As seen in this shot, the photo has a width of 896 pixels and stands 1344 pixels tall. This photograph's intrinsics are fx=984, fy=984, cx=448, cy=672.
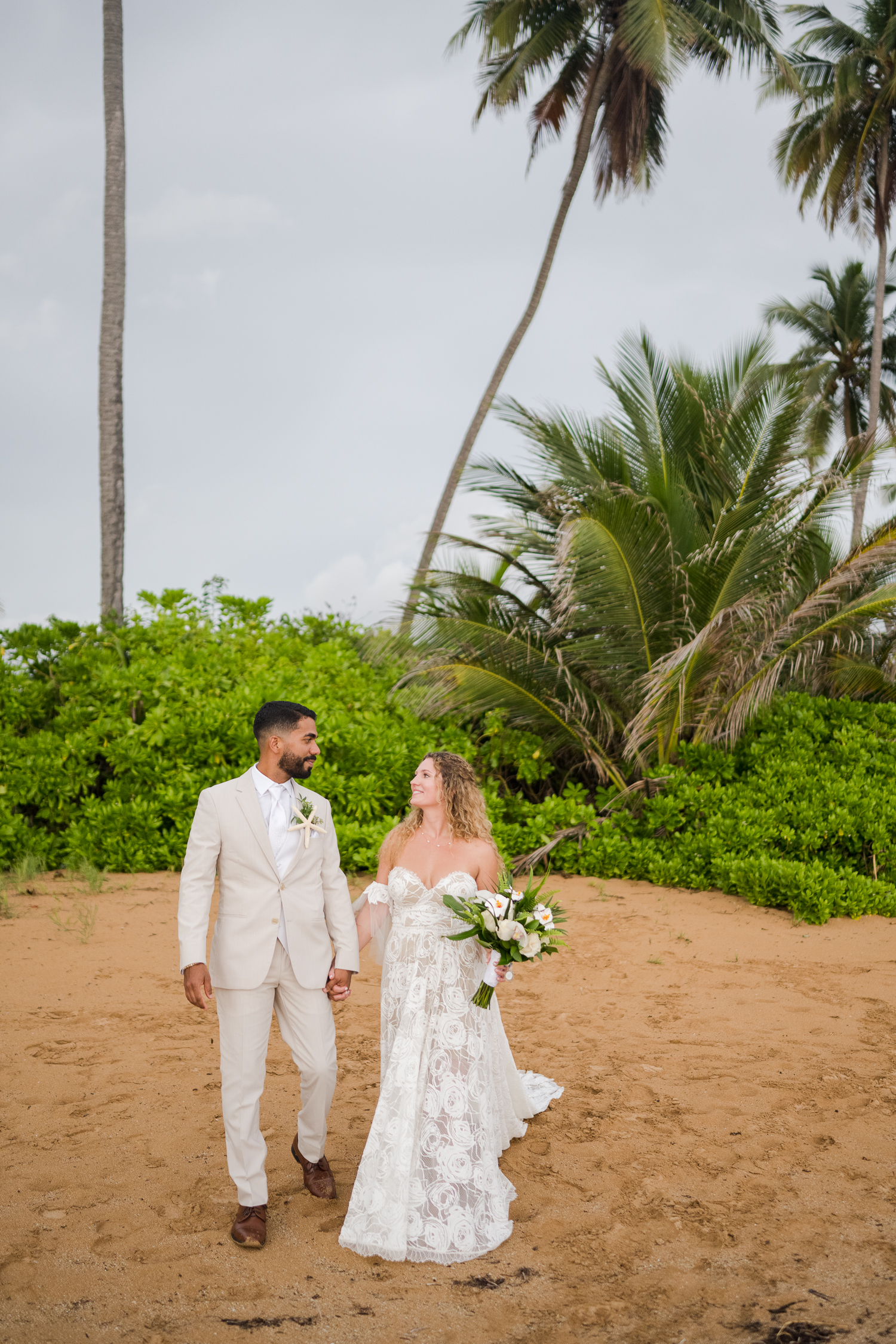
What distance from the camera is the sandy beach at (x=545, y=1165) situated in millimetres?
3365

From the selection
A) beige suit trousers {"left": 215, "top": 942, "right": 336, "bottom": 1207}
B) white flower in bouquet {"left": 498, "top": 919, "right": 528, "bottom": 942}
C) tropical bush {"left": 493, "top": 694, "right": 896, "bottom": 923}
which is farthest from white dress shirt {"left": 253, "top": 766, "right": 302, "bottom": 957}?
tropical bush {"left": 493, "top": 694, "right": 896, "bottom": 923}

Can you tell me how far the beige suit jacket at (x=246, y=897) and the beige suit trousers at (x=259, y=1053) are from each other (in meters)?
0.06

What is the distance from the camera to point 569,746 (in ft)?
39.3

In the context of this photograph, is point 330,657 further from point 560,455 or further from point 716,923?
point 716,923

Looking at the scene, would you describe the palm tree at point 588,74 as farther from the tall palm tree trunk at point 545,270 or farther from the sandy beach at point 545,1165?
the sandy beach at point 545,1165

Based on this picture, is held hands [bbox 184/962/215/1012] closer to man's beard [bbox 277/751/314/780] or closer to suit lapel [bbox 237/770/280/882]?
suit lapel [bbox 237/770/280/882]

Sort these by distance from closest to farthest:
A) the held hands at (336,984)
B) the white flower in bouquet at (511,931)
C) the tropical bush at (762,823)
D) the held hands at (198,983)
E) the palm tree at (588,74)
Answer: the held hands at (198,983), the white flower in bouquet at (511,931), the held hands at (336,984), the tropical bush at (762,823), the palm tree at (588,74)

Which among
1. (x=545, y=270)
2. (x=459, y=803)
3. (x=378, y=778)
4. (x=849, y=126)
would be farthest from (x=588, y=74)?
(x=459, y=803)

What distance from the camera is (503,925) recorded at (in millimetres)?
3795

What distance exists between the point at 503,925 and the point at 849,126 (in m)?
25.5

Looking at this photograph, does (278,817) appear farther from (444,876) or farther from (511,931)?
(511,931)

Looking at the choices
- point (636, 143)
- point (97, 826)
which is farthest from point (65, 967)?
point (636, 143)

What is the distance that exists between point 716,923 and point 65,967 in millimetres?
5496

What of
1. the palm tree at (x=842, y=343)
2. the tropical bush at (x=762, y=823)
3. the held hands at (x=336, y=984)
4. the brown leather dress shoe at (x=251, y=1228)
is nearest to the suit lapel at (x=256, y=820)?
the held hands at (x=336, y=984)
